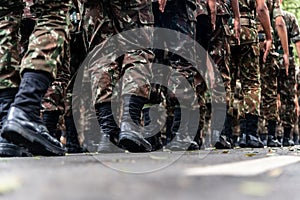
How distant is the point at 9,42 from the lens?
9.77ft

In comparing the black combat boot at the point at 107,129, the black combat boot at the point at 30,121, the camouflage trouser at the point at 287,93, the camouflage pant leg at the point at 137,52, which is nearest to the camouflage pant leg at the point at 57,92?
the black combat boot at the point at 107,129

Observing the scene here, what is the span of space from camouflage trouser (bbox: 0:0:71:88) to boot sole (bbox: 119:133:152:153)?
2.33 ft

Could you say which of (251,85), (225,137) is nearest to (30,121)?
(225,137)

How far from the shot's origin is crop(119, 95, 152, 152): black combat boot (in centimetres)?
335

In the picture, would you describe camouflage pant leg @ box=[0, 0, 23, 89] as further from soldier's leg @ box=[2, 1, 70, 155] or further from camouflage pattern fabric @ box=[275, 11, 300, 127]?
camouflage pattern fabric @ box=[275, 11, 300, 127]

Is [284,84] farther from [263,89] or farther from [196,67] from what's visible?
[196,67]

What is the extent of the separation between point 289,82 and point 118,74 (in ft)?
20.5

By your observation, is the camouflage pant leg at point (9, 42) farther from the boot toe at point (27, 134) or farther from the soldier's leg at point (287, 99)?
the soldier's leg at point (287, 99)

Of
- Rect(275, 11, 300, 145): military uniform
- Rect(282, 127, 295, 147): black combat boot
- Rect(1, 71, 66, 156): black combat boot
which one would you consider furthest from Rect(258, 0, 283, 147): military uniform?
Rect(1, 71, 66, 156): black combat boot

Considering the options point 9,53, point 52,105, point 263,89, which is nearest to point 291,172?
point 9,53

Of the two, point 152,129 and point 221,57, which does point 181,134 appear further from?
point 221,57

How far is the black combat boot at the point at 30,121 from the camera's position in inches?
96.4

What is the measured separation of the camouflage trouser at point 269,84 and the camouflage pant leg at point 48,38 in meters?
5.52

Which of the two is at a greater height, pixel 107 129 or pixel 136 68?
pixel 136 68
